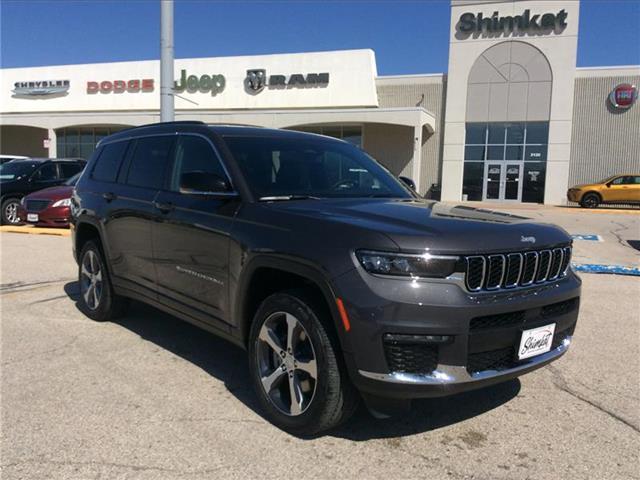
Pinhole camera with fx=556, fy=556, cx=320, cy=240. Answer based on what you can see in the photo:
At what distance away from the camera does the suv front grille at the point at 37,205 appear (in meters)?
13.1

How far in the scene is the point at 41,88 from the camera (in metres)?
37.6

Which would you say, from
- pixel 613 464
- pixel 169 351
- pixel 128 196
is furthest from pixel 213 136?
pixel 613 464

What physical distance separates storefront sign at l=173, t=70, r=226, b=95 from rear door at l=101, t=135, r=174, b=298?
2979 cm

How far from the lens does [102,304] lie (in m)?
5.47

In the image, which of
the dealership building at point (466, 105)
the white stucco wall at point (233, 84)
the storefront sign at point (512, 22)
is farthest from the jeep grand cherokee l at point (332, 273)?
the storefront sign at point (512, 22)

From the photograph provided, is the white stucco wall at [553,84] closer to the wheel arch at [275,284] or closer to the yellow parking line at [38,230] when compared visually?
the yellow parking line at [38,230]

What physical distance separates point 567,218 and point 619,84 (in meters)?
13.5

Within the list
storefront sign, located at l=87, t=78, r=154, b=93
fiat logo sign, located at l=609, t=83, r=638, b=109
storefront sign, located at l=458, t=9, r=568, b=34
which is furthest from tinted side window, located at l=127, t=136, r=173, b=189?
storefront sign, located at l=87, t=78, r=154, b=93

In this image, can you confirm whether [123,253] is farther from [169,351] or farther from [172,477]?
[172,477]

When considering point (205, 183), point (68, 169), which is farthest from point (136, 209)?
point (68, 169)

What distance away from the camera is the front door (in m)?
30.7

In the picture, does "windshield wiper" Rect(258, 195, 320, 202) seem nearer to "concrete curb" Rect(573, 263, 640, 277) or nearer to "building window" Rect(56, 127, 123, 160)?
"concrete curb" Rect(573, 263, 640, 277)

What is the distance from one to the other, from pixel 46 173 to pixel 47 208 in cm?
210

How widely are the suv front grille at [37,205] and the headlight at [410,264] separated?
Result: 1228cm
